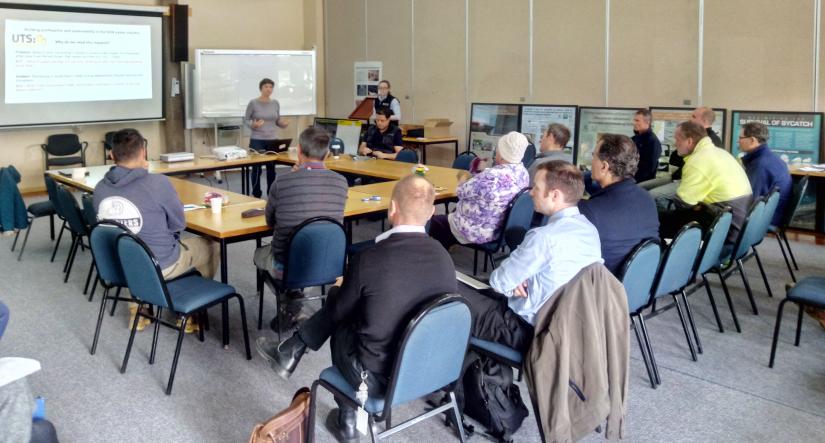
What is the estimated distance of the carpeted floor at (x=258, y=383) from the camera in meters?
2.94

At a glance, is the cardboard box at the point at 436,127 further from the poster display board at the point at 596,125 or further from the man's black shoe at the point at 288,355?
the man's black shoe at the point at 288,355

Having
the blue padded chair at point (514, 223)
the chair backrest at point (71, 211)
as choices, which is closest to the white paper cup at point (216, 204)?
the chair backrest at point (71, 211)

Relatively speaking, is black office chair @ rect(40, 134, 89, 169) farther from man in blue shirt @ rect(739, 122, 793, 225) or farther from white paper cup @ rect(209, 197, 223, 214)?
man in blue shirt @ rect(739, 122, 793, 225)

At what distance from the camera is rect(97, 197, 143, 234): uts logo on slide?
353cm

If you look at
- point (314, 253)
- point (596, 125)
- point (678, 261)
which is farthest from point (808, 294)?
point (596, 125)

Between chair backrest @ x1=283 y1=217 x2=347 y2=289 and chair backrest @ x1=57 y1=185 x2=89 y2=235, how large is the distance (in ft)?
6.14

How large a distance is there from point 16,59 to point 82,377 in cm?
642

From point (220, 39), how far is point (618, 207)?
28.6ft

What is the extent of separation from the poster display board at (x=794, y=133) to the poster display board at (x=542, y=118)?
1919mm

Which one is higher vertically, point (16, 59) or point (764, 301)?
point (16, 59)

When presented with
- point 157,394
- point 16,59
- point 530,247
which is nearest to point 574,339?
point 530,247

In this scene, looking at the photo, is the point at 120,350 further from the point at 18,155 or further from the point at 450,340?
the point at 18,155

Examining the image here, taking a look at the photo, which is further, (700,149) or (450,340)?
(700,149)

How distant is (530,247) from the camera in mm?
2623
